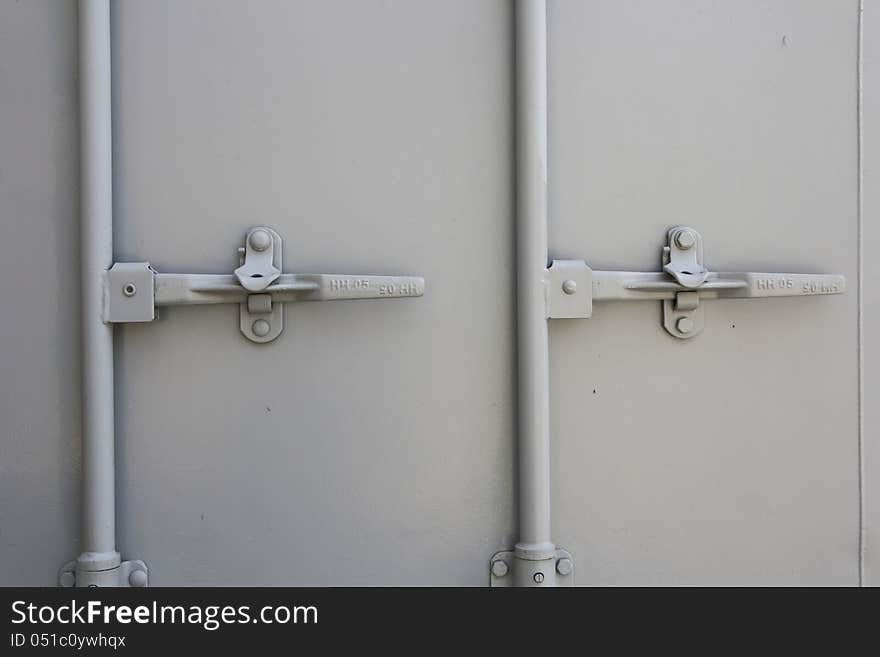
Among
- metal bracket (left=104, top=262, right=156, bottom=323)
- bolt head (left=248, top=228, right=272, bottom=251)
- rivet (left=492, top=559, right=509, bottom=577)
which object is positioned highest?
bolt head (left=248, top=228, right=272, bottom=251)

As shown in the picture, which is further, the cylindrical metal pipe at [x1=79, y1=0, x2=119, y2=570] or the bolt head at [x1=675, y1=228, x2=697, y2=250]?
the bolt head at [x1=675, y1=228, x2=697, y2=250]

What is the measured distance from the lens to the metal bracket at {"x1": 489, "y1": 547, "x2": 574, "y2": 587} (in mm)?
1409

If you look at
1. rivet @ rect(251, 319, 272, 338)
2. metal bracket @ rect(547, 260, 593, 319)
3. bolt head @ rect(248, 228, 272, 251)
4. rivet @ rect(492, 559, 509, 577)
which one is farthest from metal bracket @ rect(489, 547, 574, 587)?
bolt head @ rect(248, 228, 272, 251)

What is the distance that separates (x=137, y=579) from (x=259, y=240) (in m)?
0.61

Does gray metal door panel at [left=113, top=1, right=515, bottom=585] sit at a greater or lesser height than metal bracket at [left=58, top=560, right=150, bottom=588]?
greater

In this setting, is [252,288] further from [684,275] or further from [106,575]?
[684,275]

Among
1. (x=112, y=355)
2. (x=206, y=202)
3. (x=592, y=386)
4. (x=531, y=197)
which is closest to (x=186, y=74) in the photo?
(x=206, y=202)

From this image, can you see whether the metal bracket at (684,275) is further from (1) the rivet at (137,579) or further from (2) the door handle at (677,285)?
(1) the rivet at (137,579)

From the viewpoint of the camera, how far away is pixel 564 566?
4.74 ft

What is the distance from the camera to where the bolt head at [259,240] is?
54.5 inches

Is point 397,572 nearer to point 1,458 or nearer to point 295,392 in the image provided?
point 295,392

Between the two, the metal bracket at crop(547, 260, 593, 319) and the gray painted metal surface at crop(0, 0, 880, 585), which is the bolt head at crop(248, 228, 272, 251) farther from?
the metal bracket at crop(547, 260, 593, 319)

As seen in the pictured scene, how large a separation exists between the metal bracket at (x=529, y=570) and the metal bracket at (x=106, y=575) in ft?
1.99

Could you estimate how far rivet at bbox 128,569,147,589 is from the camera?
54.3 inches
